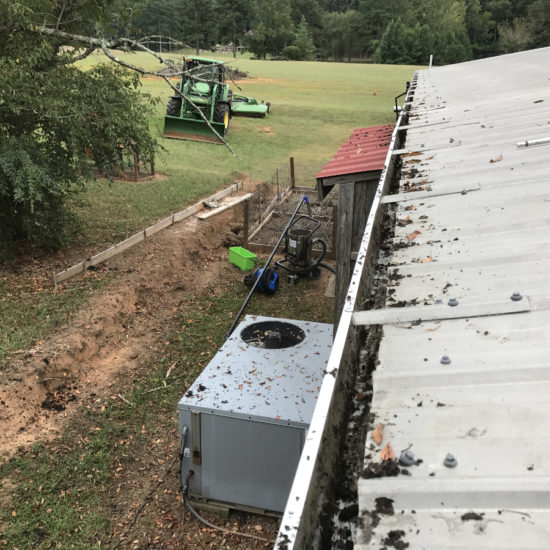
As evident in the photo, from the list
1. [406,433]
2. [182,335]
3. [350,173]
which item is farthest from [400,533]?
[182,335]

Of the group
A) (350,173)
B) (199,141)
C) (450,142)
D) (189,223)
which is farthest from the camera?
(199,141)

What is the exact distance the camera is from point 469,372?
5.63ft

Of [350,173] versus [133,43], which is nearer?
[350,173]

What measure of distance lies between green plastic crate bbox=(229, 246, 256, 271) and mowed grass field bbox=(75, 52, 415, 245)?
2513 millimetres

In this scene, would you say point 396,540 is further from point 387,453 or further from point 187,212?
point 187,212

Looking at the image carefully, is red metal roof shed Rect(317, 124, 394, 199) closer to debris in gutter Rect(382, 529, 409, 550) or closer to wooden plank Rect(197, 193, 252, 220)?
debris in gutter Rect(382, 529, 409, 550)

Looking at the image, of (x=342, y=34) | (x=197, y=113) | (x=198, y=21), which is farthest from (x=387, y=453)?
(x=342, y=34)

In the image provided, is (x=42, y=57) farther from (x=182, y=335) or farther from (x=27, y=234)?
(x=182, y=335)

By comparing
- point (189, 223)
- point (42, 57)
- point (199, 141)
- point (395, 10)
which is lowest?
point (189, 223)

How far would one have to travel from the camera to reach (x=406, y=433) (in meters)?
1.49

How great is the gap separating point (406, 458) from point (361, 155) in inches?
234

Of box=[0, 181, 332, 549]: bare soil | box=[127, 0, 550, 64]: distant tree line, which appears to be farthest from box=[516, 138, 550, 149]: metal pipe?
box=[127, 0, 550, 64]: distant tree line

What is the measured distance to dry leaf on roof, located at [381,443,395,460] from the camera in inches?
55.6

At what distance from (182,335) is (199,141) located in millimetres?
14368
